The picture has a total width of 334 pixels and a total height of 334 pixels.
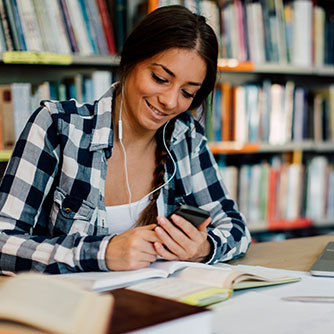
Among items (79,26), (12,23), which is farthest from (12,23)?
(79,26)

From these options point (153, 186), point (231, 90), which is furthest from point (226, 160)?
point (153, 186)

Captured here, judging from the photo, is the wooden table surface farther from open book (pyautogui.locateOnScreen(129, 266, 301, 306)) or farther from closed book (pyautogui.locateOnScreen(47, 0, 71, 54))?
closed book (pyautogui.locateOnScreen(47, 0, 71, 54))

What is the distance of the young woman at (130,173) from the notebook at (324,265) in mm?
163

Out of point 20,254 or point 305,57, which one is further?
point 305,57

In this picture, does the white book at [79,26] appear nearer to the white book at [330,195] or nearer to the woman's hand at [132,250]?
the woman's hand at [132,250]

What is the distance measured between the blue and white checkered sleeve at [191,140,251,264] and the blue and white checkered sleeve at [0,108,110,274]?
271mm

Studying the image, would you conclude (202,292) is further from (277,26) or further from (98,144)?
(277,26)

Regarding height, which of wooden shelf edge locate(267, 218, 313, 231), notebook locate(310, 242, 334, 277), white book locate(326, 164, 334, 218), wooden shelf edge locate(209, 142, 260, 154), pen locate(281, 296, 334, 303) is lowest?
wooden shelf edge locate(267, 218, 313, 231)

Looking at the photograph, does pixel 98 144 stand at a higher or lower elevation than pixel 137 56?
lower

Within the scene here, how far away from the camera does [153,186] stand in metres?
1.23

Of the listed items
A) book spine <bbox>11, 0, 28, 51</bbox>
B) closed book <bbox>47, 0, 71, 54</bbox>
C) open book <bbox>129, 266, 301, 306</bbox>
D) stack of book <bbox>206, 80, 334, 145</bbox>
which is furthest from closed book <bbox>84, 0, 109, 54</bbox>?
open book <bbox>129, 266, 301, 306</bbox>

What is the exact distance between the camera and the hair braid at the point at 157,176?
1.19m

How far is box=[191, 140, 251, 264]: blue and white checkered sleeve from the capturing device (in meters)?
1.02

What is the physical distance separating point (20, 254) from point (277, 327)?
0.47 metres
